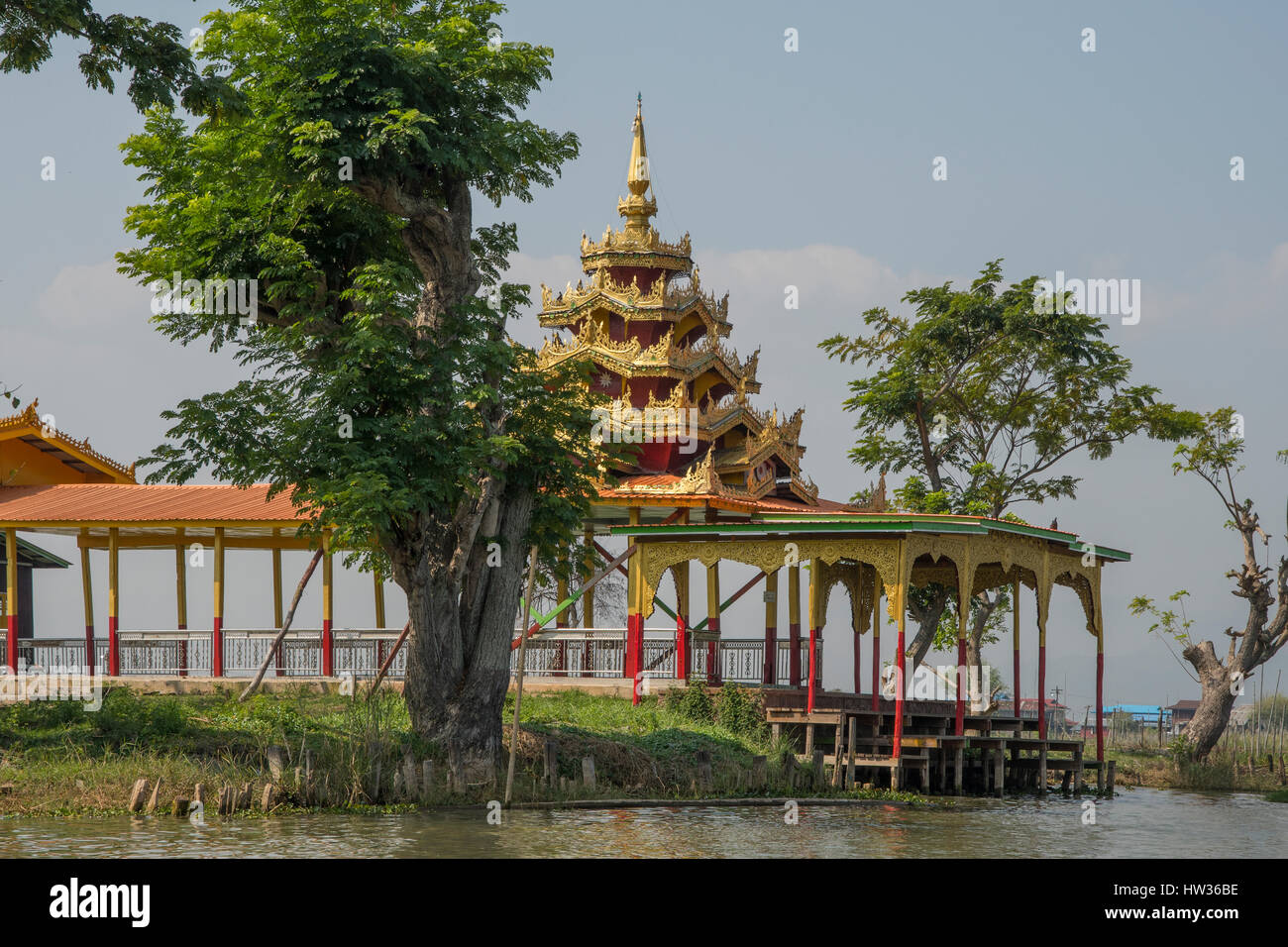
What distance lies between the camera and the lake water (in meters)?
16.6

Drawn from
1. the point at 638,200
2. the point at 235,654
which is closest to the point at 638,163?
the point at 638,200

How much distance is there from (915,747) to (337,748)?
416 inches

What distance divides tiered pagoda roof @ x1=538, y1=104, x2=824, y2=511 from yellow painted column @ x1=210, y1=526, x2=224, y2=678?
26.6 ft

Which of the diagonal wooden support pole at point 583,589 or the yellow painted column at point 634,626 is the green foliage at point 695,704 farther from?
the diagonal wooden support pole at point 583,589

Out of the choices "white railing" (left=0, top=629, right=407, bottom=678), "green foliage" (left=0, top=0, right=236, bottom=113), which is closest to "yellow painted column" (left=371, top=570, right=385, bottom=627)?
"white railing" (left=0, top=629, right=407, bottom=678)

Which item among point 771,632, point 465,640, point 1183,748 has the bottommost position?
point 1183,748

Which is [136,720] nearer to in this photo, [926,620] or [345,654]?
[345,654]

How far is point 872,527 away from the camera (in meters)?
24.9

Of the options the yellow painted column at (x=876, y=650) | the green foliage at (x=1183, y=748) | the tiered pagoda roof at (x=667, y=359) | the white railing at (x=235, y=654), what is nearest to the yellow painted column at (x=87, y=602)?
the white railing at (x=235, y=654)

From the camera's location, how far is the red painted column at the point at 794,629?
2841cm

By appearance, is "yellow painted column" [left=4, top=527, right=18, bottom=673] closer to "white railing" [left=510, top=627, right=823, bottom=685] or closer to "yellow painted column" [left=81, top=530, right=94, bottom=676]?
"yellow painted column" [left=81, top=530, right=94, bottom=676]

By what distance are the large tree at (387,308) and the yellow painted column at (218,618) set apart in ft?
28.8
